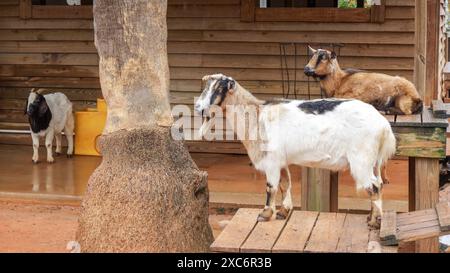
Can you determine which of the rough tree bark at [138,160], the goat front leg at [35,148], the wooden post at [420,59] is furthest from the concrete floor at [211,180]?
the rough tree bark at [138,160]

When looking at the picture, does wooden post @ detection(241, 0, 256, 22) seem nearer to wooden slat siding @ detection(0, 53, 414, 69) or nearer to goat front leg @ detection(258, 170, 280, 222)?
wooden slat siding @ detection(0, 53, 414, 69)

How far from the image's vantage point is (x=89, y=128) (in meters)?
13.2

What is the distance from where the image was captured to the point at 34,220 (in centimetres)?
988

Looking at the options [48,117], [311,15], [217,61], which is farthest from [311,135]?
[48,117]

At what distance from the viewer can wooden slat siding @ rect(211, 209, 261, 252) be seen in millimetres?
5707

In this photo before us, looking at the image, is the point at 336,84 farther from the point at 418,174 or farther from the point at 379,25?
the point at 379,25

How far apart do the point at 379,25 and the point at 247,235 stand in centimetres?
700

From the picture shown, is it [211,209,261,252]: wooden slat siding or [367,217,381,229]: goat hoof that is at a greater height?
[367,217,381,229]: goat hoof

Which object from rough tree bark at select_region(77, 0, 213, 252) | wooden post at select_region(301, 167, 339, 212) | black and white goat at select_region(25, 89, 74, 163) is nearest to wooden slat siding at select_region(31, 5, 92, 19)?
black and white goat at select_region(25, 89, 74, 163)

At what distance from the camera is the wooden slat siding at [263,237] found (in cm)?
562

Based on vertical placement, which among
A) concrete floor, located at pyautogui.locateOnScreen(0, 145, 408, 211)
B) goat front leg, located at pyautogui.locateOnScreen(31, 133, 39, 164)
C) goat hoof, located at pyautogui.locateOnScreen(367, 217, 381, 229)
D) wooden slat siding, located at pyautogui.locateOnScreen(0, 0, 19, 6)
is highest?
wooden slat siding, located at pyautogui.locateOnScreen(0, 0, 19, 6)

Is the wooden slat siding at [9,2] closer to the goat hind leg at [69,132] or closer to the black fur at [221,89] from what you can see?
the goat hind leg at [69,132]

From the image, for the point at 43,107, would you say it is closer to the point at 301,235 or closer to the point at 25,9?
the point at 25,9

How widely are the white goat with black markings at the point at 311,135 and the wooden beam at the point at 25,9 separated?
805cm
